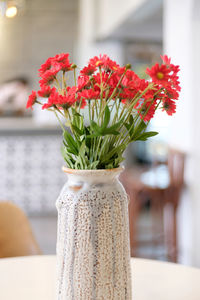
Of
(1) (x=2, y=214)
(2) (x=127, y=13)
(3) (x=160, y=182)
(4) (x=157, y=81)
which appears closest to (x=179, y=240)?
(3) (x=160, y=182)

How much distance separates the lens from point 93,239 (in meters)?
0.81

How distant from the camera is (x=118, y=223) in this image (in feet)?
2.69

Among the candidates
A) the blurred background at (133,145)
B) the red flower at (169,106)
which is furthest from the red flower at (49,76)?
the blurred background at (133,145)

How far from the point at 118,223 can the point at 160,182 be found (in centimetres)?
247

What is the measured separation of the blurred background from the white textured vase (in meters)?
1.50

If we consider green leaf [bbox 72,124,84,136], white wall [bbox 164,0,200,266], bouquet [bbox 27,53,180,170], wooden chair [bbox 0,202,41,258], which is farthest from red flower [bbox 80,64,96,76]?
white wall [bbox 164,0,200,266]

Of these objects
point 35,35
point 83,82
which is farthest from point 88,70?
point 35,35

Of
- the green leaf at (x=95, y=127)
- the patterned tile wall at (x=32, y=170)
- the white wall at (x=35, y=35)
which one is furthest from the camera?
the white wall at (x=35, y=35)

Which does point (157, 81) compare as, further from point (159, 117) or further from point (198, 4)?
point (159, 117)

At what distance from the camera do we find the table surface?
106 cm

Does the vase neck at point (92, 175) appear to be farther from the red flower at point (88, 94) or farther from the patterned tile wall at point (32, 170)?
the patterned tile wall at point (32, 170)

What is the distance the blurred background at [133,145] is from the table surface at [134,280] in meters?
1.32

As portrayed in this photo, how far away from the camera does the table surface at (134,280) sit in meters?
1.06

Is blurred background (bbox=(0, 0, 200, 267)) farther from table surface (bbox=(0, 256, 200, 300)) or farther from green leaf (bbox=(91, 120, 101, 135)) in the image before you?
green leaf (bbox=(91, 120, 101, 135))
